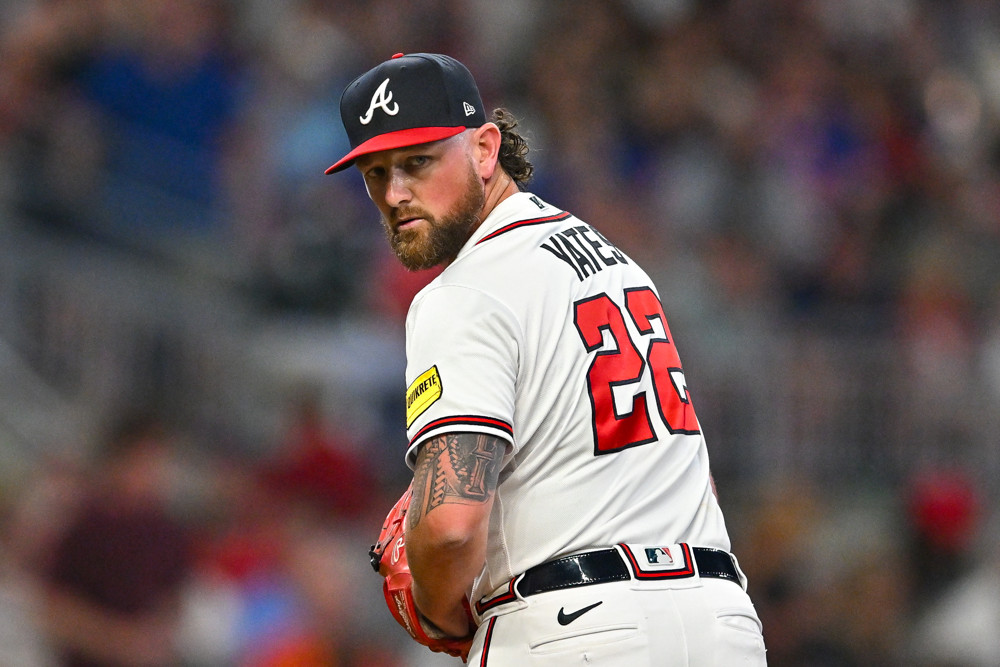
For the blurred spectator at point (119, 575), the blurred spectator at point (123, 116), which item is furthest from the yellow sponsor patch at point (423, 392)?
the blurred spectator at point (123, 116)

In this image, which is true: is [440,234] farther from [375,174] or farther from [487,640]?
[487,640]

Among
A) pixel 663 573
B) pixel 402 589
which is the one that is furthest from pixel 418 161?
pixel 663 573

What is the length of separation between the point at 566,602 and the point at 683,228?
6720 mm

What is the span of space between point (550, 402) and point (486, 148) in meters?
0.76

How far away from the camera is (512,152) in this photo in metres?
3.48

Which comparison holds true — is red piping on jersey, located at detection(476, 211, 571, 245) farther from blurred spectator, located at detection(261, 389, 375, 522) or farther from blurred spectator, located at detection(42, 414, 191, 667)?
blurred spectator, located at detection(261, 389, 375, 522)

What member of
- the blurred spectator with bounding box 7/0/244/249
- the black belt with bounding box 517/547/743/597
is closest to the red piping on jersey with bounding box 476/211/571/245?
the black belt with bounding box 517/547/743/597

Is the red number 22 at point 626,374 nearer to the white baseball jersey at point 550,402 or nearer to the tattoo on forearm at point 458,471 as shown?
the white baseball jersey at point 550,402

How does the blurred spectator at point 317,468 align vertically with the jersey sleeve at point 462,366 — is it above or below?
above

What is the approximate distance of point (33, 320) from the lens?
285 inches

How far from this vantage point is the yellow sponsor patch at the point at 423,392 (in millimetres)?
2756

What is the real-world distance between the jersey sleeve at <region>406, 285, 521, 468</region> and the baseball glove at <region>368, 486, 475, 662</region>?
279 mm

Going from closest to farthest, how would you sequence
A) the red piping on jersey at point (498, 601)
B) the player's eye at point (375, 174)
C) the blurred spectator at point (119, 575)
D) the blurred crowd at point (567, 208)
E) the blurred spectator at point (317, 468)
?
the red piping on jersey at point (498, 601)
the player's eye at point (375, 174)
the blurred spectator at point (119, 575)
the blurred crowd at point (567, 208)
the blurred spectator at point (317, 468)

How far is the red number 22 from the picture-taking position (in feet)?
9.41
